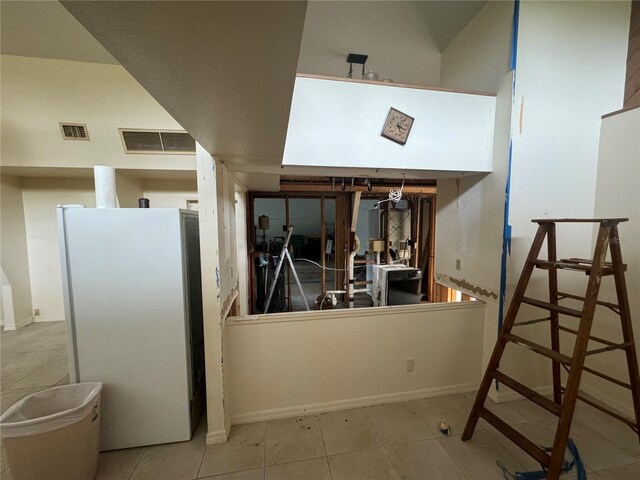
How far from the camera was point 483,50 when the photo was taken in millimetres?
2029

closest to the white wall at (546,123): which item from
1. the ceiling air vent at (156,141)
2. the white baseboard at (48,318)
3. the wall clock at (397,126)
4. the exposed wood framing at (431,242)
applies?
the wall clock at (397,126)

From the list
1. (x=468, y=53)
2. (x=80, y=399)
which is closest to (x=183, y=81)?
(x=80, y=399)

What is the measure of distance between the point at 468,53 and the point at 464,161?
1.11m

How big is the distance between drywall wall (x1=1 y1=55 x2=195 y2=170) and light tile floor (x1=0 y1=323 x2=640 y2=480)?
7.89 feet

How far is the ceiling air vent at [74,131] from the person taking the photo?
2.74 meters

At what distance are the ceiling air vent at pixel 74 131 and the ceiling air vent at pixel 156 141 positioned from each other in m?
0.37

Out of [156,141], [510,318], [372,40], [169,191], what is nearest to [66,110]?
[156,141]

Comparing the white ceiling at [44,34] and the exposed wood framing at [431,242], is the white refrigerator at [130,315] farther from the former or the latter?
the exposed wood framing at [431,242]

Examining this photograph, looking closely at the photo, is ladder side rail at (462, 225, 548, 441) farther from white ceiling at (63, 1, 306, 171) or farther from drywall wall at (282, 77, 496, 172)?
white ceiling at (63, 1, 306, 171)

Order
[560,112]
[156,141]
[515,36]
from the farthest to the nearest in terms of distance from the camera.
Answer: [156,141] → [560,112] → [515,36]

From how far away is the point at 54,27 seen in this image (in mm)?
2285

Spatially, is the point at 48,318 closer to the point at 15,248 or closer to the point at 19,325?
the point at 19,325

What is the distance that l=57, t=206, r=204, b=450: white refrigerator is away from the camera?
1459 millimetres

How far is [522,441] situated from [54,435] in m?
2.35
